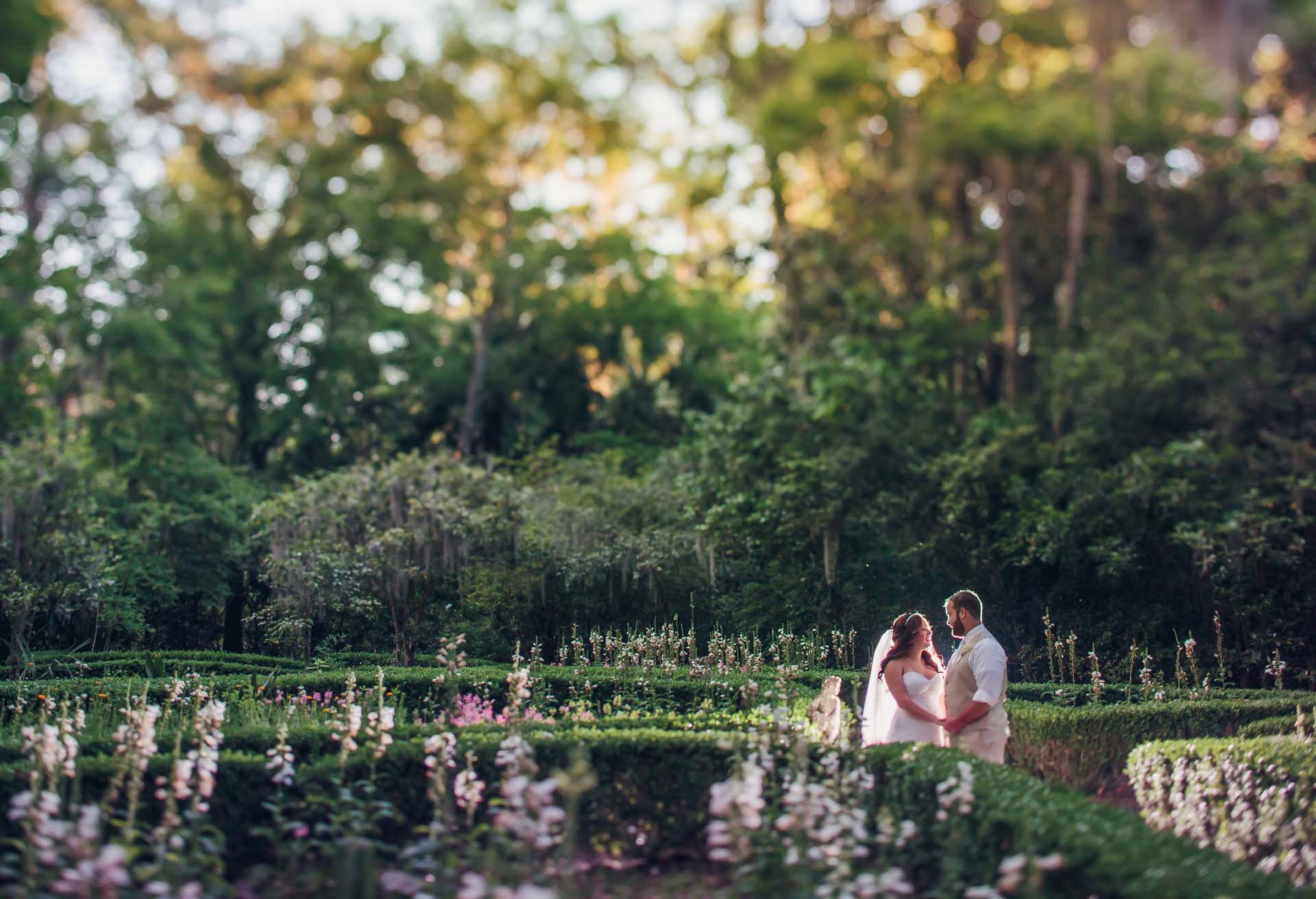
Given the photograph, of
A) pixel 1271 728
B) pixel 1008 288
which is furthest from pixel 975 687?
pixel 1008 288

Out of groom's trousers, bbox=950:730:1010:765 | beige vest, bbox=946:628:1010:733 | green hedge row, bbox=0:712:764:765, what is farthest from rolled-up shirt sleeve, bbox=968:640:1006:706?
green hedge row, bbox=0:712:764:765

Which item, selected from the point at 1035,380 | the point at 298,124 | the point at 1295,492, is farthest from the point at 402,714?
the point at 298,124

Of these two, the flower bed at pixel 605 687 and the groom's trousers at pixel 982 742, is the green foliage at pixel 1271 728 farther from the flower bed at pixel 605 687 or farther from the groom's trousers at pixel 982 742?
the groom's trousers at pixel 982 742

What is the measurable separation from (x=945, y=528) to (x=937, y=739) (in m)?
8.78

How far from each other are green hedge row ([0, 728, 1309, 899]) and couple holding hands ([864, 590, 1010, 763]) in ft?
1.85

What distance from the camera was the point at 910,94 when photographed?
20.6 m

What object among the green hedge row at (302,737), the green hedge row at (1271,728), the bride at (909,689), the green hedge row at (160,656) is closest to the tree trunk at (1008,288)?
the green hedge row at (1271,728)

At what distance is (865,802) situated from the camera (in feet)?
18.4

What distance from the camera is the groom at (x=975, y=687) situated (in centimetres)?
640

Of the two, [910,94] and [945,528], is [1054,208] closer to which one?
[910,94]

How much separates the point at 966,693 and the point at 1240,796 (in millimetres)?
1469

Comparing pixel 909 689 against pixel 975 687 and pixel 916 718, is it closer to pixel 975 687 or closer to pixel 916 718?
pixel 916 718

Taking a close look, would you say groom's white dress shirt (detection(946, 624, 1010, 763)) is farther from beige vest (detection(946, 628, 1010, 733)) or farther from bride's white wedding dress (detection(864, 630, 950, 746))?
bride's white wedding dress (detection(864, 630, 950, 746))

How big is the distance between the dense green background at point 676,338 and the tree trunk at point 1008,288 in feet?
0.31
